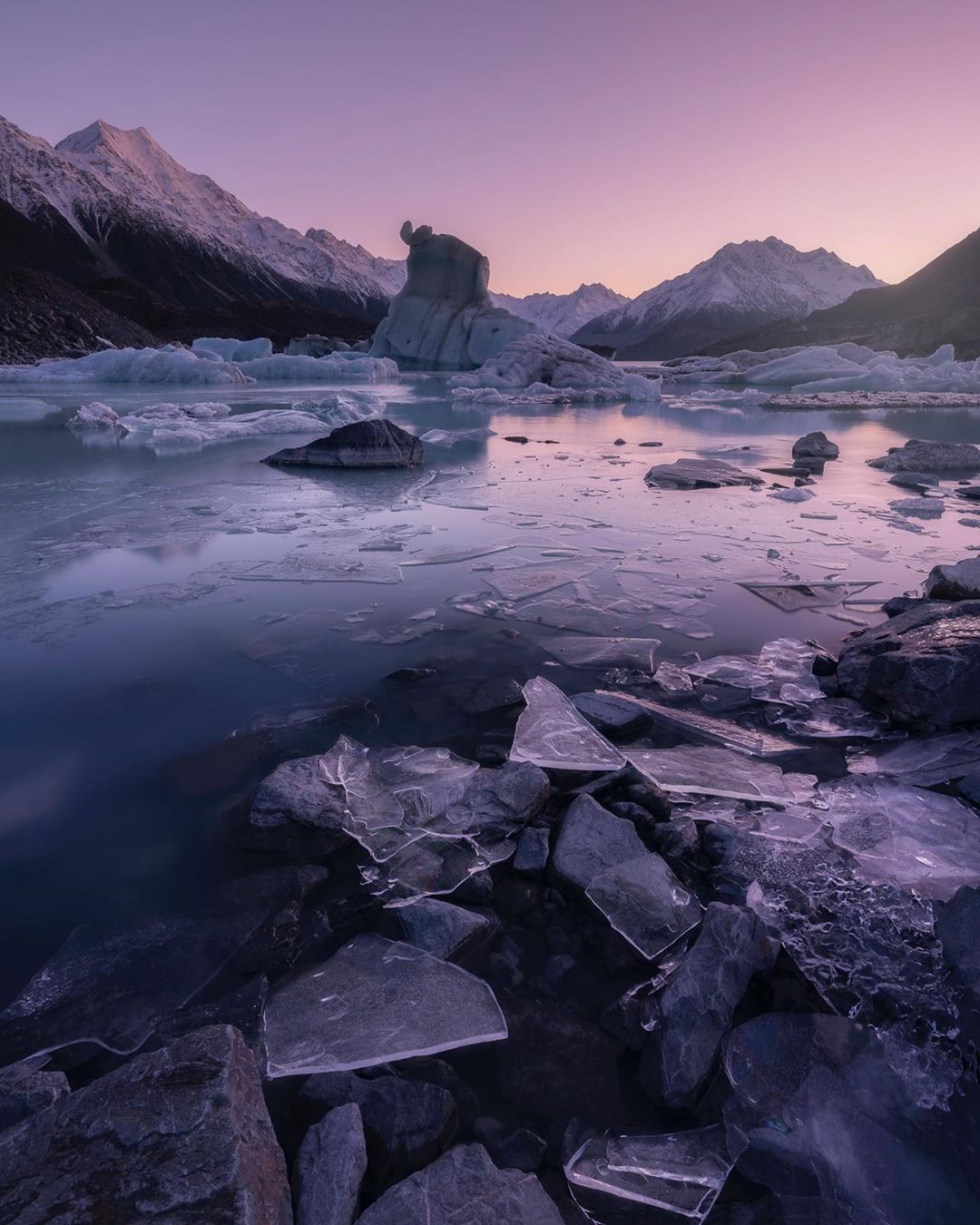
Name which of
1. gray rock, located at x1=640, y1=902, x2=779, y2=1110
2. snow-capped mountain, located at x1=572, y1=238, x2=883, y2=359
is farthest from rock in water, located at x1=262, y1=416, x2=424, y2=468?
snow-capped mountain, located at x1=572, y1=238, x2=883, y2=359

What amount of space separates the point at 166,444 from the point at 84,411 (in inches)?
158

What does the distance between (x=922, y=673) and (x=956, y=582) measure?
1.52 metres

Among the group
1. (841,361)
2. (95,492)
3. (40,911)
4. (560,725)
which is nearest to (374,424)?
(95,492)

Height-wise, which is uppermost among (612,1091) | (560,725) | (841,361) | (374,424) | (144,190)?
(144,190)

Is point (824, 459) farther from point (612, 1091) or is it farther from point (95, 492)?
point (612, 1091)

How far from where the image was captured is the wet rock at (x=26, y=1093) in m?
1.20

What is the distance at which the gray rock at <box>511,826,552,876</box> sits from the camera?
1.88m

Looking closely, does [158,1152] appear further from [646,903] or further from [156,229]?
[156,229]

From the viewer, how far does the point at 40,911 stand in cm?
172

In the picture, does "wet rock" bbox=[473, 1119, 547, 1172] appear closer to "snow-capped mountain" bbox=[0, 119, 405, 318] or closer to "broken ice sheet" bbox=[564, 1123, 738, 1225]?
"broken ice sheet" bbox=[564, 1123, 738, 1225]

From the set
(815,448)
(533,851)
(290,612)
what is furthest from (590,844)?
(815,448)

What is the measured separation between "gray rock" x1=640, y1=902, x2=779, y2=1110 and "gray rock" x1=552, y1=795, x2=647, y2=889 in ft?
1.02

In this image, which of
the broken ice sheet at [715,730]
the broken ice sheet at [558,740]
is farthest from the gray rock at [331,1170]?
the broken ice sheet at [715,730]

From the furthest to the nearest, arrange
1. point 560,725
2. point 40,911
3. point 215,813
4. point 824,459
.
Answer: point 824,459
point 560,725
point 215,813
point 40,911
